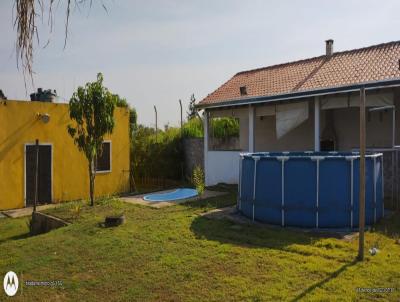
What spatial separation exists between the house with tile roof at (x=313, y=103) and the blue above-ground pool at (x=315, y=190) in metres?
3.65

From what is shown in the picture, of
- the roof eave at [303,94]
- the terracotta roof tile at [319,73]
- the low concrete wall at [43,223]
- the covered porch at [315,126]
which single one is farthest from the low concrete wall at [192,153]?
the low concrete wall at [43,223]

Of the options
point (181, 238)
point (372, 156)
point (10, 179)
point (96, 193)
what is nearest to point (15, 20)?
point (181, 238)

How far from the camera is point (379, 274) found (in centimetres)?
513

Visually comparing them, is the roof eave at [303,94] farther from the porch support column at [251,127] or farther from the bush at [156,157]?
the bush at [156,157]

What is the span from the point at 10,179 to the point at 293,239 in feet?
33.1

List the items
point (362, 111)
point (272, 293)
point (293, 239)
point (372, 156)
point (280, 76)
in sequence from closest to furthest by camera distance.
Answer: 1. point (272, 293)
2. point (362, 111)
3. point (293, 239)
4. point (372, 156)
5. point (280, 76)

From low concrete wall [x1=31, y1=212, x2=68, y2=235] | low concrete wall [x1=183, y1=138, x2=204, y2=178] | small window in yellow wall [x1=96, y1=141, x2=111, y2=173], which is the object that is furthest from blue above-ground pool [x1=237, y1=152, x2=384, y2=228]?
low concrete wall [x1=183, y1=138, x2=204, y2=178]

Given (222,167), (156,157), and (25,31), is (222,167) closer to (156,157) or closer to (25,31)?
(156,157)

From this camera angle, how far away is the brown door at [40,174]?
13.5 meters

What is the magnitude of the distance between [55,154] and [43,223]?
440 centimetres

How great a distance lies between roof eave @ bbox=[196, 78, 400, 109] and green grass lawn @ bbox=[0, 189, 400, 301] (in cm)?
415

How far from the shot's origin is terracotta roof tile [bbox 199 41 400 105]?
11977mm

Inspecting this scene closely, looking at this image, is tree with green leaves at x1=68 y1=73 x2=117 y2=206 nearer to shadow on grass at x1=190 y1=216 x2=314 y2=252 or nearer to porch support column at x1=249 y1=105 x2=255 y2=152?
shadow on grass at x1=190 y1=216 x2=314 y2=252

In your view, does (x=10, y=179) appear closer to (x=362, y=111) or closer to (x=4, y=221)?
(x=4, y=221)
